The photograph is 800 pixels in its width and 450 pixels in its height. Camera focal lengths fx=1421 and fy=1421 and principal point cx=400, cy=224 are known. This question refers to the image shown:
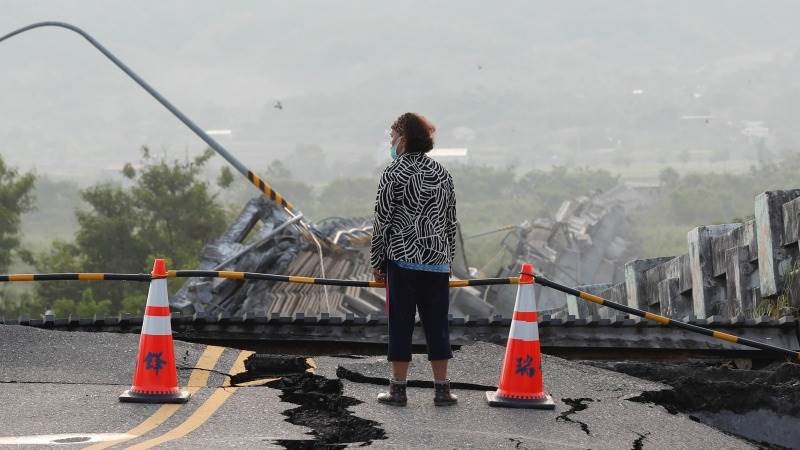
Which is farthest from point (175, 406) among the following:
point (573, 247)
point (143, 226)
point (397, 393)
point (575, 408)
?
point (143, 226)

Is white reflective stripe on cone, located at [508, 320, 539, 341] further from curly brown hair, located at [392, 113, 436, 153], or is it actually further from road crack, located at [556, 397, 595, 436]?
curly brown hair, located at [392, 113, 436, 153]

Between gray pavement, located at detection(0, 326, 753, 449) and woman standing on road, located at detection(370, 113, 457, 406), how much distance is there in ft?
1.19

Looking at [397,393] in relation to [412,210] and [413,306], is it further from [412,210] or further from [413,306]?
[412,210]

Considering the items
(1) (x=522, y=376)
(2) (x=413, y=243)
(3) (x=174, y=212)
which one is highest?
(3) (x=174, y=212)

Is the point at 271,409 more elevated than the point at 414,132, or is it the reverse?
the point at 414,132

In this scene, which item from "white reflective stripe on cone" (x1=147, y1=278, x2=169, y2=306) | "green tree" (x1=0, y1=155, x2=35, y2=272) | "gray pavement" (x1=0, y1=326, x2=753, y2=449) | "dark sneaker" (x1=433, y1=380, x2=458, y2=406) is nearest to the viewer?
"gray pavement" (x1=0, y1=326, x2=753, y2=449)

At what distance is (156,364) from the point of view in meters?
9.14

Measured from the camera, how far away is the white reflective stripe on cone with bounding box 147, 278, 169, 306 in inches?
368

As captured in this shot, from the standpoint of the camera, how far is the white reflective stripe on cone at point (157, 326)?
30.3 ft

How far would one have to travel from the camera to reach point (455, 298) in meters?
36.2

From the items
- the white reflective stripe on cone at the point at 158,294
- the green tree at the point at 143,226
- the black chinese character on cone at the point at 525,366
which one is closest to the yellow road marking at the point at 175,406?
the white reflective stripe on cone at the point at 158,294

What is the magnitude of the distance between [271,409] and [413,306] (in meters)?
1.11

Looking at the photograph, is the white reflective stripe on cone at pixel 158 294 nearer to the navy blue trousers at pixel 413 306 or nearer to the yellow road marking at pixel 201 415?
the yellow road marking at pixel 201 415

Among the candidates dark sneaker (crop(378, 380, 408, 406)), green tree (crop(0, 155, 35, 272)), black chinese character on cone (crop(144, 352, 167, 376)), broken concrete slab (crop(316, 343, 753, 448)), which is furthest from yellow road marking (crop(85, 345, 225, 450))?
green tree (crop(0, 155, 35, 272))
